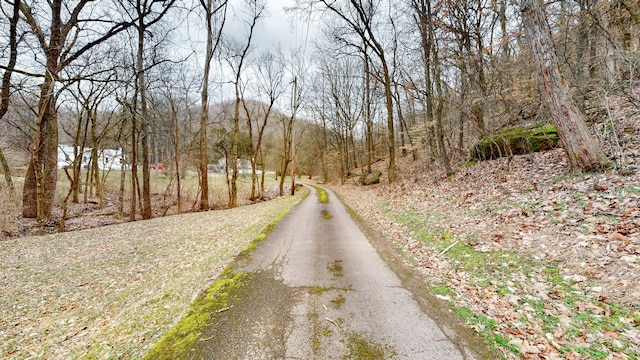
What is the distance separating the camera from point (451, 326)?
2941 millimetres

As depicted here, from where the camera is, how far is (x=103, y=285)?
4.73m

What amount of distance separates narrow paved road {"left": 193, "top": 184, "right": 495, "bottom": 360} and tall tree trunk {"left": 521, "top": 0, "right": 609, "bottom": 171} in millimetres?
4909

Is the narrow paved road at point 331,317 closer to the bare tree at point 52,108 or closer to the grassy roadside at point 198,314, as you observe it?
the grassy roadside at point 198,314

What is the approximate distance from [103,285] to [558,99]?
1044 cm

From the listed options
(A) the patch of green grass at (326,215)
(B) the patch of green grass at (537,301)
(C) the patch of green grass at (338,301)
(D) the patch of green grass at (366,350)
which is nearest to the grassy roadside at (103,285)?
(C) the patch of green grass at (338,301)

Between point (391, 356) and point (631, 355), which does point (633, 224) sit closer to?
point (631, 355)

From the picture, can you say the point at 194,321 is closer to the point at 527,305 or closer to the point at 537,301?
the point at 527,305

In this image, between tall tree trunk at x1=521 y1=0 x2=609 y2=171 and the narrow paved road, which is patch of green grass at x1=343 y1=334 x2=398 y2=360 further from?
tall tree trunk at x1=521 y1=0 x2=609 y2=171

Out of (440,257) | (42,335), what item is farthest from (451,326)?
(42,335)

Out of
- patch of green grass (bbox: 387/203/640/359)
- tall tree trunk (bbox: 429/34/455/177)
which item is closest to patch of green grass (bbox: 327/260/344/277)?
patch of green grass (bbox: 387/203/640/359)

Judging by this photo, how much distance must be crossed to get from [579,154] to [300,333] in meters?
7.01

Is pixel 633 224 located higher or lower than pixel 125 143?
lower

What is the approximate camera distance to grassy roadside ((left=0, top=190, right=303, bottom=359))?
120 inches

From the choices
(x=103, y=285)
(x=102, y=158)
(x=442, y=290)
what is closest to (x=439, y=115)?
Answer: (x=442, y=290)
